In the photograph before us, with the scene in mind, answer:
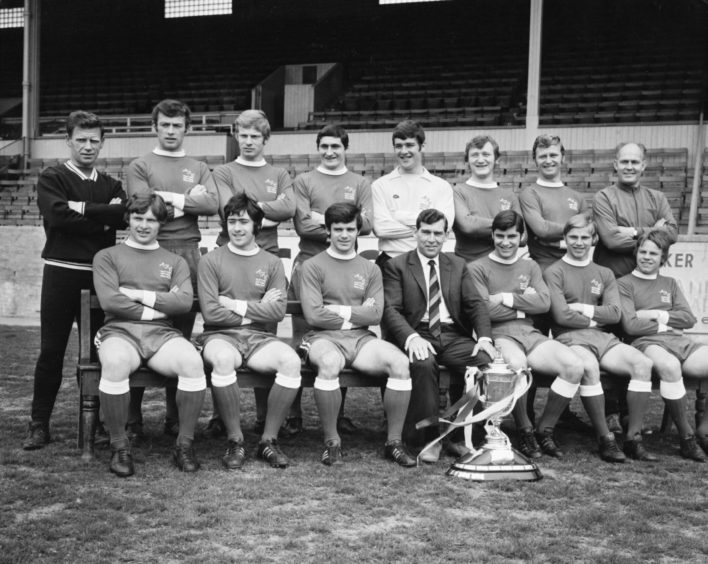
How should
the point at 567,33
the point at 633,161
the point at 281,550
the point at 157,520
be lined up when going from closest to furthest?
the point at 281,550, the point at 157,520, the point at 633,161, the point at 567,33

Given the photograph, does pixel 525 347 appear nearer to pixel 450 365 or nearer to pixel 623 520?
pixel 450 365

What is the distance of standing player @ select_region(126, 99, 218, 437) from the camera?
4.80 metres

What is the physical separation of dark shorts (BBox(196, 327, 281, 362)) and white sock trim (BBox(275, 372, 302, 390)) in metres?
0.23

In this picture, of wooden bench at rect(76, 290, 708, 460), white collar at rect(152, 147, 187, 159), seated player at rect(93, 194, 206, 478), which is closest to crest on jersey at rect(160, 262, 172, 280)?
seated player at rect(93, 194, 206, 478)

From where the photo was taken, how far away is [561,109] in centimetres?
1677

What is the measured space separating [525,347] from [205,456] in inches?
77.7

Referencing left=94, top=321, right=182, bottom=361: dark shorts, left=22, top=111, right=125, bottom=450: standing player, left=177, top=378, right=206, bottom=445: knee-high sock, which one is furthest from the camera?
left=22, top=111, right=125, bottom=450: standing player

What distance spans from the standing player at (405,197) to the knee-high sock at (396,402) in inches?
40.7

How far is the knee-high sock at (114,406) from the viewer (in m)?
4.21

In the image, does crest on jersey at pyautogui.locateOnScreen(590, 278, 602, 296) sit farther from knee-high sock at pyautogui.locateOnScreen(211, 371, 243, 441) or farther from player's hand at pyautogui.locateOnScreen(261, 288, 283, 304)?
knee-high sock at pyautogui.locateOnScreen(211, 371, 243, 441)

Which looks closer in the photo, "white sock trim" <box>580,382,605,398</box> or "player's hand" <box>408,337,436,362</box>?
"player's hand" <box>408,337,436,362</box>

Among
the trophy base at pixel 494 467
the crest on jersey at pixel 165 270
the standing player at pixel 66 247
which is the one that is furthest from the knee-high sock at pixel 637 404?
the standing player at pixel 66 247

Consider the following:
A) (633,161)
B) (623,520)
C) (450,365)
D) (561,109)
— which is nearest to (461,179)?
(561,109)

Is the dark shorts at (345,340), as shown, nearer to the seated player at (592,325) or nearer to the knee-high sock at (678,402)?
the seated player at (592,325)
